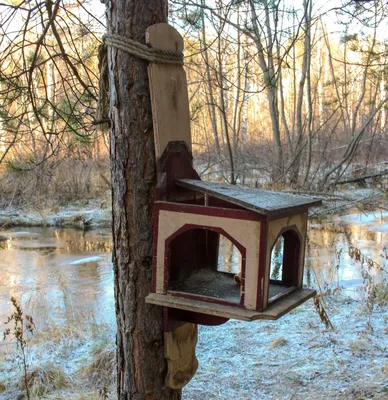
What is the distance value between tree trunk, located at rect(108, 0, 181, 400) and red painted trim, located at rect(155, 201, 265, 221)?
0.52 ft

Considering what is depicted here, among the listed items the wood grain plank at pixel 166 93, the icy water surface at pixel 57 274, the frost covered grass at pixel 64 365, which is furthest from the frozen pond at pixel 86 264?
the wood grain plank at pixel 166 93

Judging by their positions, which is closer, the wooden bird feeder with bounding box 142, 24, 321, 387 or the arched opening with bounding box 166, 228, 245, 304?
the wooden bird feeder with bounding box 142, 24, 321, 387

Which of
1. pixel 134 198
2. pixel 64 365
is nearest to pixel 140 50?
pixel 134 198

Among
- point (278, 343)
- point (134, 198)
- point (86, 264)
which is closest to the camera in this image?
point (134, 198)

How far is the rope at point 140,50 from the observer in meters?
1.54

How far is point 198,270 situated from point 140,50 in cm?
79

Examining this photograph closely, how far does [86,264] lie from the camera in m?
7.20

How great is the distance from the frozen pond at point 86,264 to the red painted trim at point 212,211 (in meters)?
3.63

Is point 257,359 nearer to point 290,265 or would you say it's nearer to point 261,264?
point 290,265

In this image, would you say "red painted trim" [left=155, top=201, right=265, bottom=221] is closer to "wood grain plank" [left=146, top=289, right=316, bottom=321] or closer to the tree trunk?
the tree trunk

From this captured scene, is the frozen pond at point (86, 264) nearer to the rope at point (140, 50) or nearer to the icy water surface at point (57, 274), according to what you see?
the icy water surface at point (57, 274)

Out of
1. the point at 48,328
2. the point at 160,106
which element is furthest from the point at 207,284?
the point at 48,328

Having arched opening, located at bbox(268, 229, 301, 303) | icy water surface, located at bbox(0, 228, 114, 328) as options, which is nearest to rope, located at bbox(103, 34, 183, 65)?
arched opening, located at bbox(268, 229, 301, 303)

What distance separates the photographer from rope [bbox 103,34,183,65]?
1544mm
